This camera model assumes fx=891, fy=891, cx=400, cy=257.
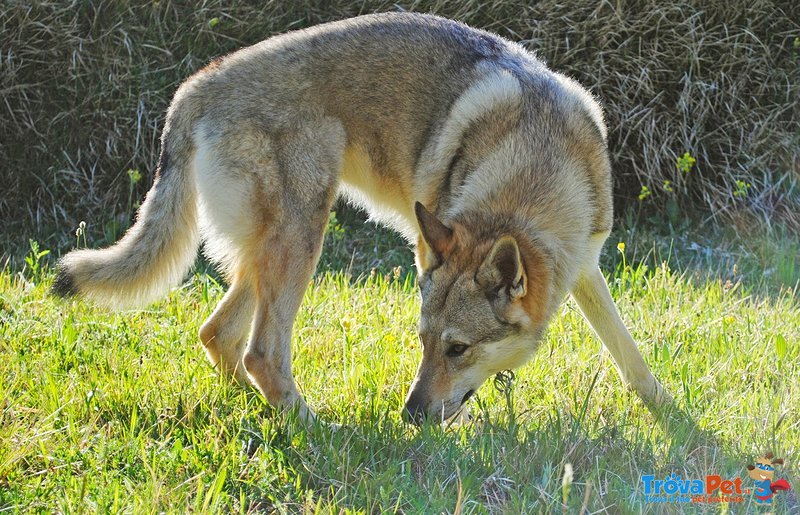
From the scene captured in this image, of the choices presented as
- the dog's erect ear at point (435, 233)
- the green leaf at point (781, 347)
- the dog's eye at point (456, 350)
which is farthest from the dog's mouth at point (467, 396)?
the green leaf at point (781, 347)

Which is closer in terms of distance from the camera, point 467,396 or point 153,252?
point 467,396

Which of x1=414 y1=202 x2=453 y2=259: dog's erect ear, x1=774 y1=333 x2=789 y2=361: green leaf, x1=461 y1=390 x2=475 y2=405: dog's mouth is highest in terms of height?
x1=414 y1=202 x2=453 y2=259: dog's erect ear

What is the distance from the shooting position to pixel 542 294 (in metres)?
3.53

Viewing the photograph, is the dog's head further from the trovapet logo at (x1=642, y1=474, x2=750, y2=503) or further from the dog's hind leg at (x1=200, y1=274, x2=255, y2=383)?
the dog's hind leg at (x1=200, y1=274, x2=255, y2=383)

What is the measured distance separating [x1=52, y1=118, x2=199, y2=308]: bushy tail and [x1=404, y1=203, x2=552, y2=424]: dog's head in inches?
42.4

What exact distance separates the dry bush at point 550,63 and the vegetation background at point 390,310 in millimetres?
16

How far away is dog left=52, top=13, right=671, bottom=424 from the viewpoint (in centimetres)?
352

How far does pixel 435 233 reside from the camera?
11.2 ft

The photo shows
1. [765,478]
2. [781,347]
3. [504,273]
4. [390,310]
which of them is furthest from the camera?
[390,310]

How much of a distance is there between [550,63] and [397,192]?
2818mm

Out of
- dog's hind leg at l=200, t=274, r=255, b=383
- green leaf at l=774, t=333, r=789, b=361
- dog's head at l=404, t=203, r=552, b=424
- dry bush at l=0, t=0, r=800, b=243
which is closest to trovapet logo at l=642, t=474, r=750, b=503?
dog's head at l=404, t=203, r=552, b=424

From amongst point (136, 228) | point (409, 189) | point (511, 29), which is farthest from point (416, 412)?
point (511, 29)

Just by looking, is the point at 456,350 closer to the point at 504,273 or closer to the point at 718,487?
the point at 504,273

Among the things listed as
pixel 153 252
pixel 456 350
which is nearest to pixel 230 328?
pixel 153 252
